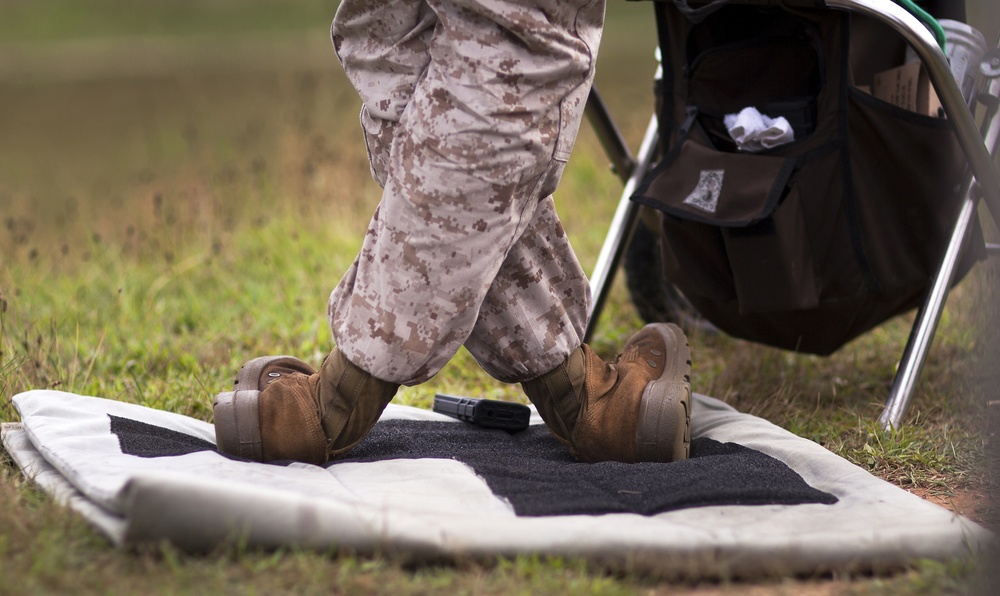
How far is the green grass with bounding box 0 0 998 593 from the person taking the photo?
4.62ft

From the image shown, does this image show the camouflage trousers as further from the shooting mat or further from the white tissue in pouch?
the white tissue in pouch

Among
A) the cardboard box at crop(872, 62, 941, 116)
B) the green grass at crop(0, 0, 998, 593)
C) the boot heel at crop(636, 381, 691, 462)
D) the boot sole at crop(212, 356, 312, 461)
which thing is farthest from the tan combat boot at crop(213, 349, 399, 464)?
the cardboard box at crop(872, 62, 941, 116)

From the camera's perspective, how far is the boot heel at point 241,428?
1828 mm

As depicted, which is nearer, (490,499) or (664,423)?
(490,499)

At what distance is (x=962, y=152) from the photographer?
7.32 feet

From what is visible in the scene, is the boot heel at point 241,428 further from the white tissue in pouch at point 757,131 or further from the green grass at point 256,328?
the white tissue in pouch at point 757,131

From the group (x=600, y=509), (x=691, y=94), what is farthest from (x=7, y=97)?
(x=600, y=509)

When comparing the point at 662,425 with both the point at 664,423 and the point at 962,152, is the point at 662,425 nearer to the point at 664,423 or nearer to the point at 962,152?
the point at 664,423

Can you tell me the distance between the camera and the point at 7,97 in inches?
388

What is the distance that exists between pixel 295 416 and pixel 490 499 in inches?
15.7

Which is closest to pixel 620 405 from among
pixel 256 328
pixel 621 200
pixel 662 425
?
pixel 662 425

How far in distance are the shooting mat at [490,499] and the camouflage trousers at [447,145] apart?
0.23m

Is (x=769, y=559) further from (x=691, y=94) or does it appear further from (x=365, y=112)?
(x=691, y=94)

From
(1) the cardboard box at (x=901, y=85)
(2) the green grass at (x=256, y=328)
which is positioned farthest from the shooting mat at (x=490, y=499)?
(1) the cardboard box at (x=901, y=85)
